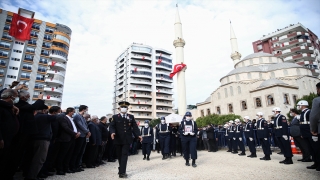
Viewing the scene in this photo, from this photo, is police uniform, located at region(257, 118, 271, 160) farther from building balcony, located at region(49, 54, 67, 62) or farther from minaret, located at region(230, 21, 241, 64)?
building balcony, located at region(49, 54, 67, 62)

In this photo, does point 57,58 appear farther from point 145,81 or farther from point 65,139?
point 65,139

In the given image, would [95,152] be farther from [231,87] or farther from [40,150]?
[231,87]

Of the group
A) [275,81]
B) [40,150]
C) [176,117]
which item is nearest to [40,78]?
[176,117]

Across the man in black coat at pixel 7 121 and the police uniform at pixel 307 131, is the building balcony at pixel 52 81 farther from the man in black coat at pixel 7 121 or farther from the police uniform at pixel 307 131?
the police uniform at pixel 307 131

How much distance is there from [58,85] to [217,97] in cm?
4061

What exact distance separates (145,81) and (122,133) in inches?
2617

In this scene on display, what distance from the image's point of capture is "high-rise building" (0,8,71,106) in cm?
4300

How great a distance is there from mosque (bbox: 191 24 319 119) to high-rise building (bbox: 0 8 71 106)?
37.9 meters

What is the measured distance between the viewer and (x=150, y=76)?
2857 inches

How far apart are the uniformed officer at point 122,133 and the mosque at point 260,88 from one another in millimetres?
35468

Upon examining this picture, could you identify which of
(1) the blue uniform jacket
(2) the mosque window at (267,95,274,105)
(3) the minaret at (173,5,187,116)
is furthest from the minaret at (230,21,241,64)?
(1) the blue uniform jacket

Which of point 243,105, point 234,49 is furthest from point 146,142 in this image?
point 234,49

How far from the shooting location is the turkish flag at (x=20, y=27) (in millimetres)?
26688

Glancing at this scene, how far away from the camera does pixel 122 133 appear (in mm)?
5203
